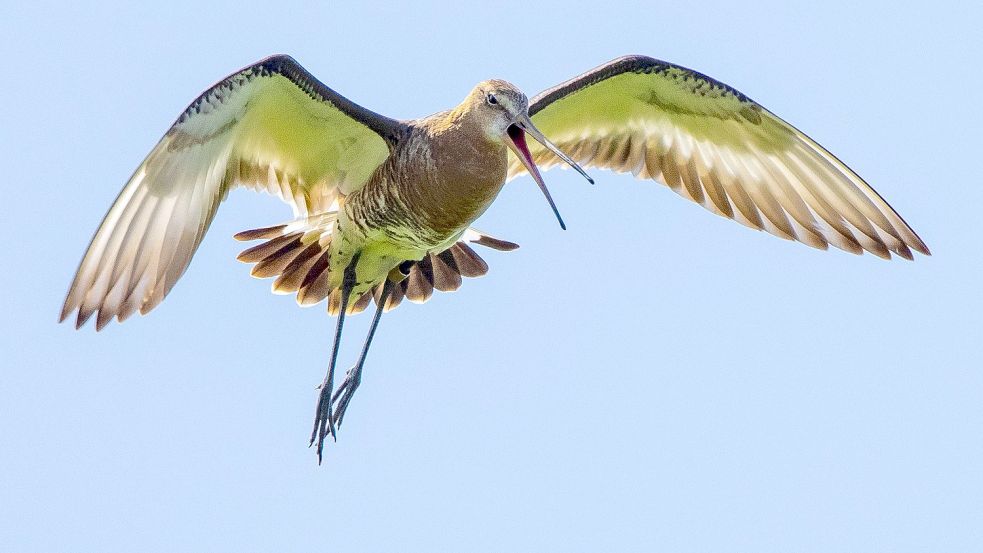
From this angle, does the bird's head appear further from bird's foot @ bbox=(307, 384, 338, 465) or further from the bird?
bird's foot @ bbox=(307, 384, 338, 465)

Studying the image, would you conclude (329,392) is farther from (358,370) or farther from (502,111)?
(502,111)

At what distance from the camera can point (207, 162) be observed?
860 cm

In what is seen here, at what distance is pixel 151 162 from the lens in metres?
8.20

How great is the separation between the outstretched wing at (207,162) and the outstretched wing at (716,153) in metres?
1.35

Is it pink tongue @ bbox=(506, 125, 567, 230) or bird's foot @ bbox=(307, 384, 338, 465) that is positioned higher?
pink tongue @ bbox=(506, 125, 567, 230)

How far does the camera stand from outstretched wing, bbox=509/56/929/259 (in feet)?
31.3

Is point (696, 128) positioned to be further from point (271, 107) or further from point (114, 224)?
point (114, 224)

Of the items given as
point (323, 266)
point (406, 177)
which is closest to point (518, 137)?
point (406, 177)

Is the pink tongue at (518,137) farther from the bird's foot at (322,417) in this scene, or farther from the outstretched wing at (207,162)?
the bird's foot at (322,417)

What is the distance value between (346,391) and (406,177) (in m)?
2.11

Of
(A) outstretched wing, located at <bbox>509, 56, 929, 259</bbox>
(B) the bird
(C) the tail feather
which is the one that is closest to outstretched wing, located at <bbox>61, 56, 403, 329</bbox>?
(B) the bird

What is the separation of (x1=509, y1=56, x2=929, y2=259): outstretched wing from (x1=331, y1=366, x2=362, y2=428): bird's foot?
1913 millimetres

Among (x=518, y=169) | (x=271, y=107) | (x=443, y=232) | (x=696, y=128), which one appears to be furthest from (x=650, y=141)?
(x=271, y=107)

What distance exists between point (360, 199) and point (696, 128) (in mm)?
2504
